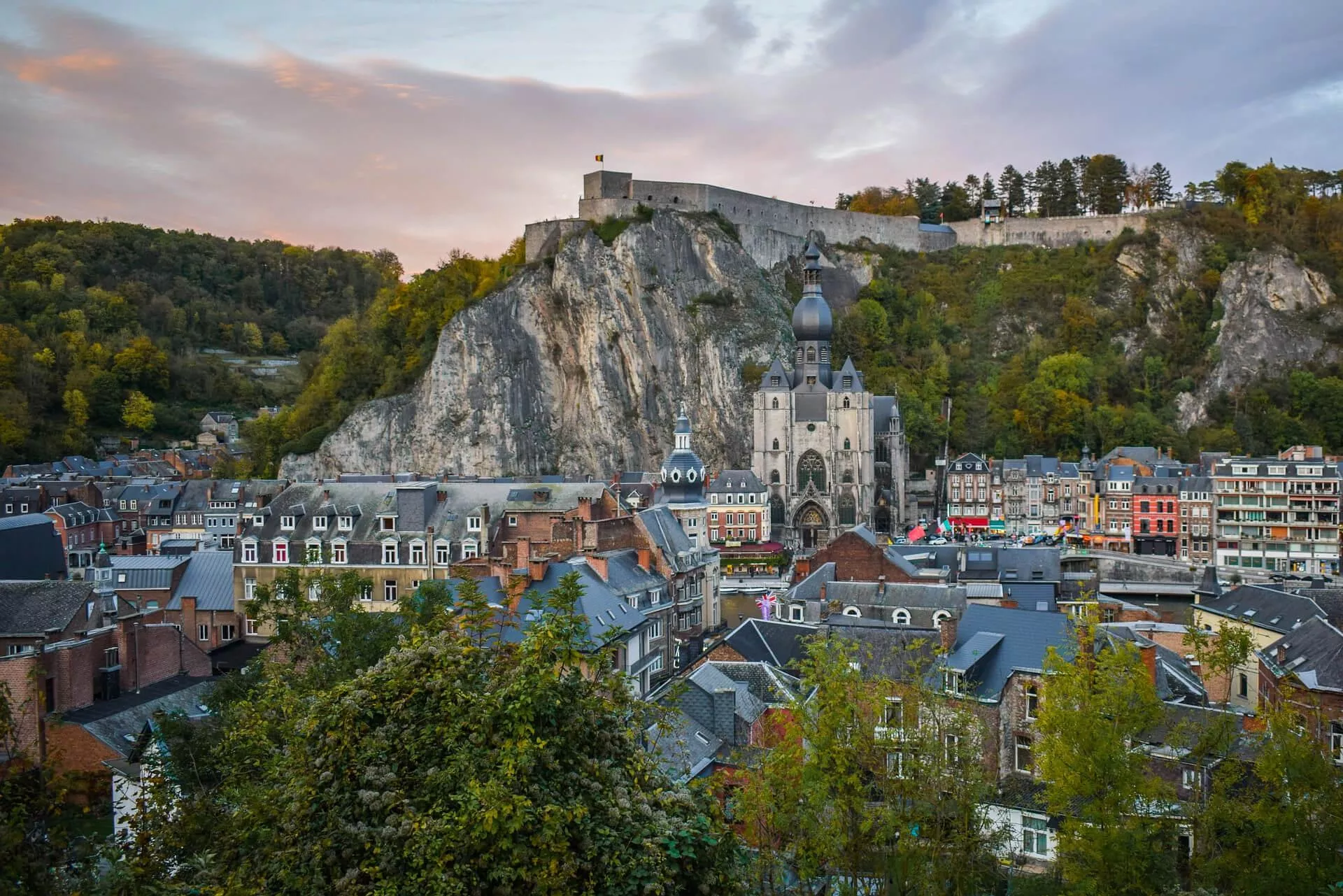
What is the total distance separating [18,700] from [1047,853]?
20298mm

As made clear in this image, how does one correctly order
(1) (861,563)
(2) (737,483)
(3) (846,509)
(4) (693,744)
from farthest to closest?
(3) (846,509) → (2) (737,483) → (1) (861,563) → (4) (693,744)

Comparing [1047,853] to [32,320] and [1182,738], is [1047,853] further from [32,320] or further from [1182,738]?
[32,320]

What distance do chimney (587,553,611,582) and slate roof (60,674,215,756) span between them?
1019 cm

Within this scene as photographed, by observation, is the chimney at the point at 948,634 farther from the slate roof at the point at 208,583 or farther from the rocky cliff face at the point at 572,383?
the rocky cliff face at the point at 572,383

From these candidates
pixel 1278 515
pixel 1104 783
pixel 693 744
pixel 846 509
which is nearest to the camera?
pixel 1104 783

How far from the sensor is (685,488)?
59000 millimetres

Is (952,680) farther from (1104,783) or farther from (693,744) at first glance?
(1104,783)

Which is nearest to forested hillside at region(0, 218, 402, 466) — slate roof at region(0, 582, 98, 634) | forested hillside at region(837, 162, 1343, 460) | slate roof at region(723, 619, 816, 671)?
forested hillside at region(837, 162, 1343, 460)

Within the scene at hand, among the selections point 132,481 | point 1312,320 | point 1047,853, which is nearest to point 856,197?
point 1312,320

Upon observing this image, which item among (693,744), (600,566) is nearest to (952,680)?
(693,744)

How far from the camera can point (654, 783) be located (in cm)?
1006

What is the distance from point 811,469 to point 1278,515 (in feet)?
89.3

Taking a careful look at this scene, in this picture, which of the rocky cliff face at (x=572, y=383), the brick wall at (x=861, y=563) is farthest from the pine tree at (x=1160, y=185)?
the brick wall at (x=861, y=563)

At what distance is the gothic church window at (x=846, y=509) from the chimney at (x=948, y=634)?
1935 inches
